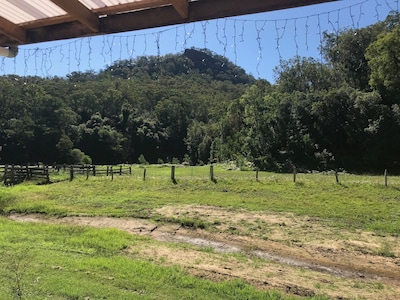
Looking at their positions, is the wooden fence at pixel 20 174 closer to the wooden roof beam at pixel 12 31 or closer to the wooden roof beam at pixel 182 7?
the wooden roof beam at pixel 12 31

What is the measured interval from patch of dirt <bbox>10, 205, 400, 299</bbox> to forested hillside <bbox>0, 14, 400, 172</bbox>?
442 cm

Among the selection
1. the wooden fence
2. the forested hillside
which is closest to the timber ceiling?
the forested hillside

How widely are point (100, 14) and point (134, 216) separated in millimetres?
11327

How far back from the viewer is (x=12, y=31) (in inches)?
147

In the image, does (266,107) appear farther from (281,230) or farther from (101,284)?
(101,284)

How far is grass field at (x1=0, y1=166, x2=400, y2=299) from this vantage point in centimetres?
624

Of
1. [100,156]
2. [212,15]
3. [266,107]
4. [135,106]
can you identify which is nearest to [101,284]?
[212,15]

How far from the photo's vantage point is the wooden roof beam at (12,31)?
3.65m

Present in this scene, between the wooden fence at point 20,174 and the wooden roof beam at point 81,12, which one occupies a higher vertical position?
the wooden roof beam at point 81,12

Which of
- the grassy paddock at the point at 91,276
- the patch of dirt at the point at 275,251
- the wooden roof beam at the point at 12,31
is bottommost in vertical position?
the patch of dirt at the point at 275,251

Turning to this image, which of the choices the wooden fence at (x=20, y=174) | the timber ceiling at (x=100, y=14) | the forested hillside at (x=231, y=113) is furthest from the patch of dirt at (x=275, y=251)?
the wooden fence at (x=20, y=174)

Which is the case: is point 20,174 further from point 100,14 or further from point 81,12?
point 81,12

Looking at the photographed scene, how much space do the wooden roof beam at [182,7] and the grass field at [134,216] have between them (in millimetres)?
3873

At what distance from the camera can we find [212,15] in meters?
3.13
